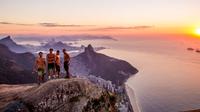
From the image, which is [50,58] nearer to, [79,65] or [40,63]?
[40,63]

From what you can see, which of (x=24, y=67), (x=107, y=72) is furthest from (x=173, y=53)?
(x=24, y=67)

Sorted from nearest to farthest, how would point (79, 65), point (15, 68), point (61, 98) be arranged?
point (61, 98) → point (15, 68) → point (79, 65)

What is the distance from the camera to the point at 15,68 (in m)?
58.9

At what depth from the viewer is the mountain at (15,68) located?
5056cm

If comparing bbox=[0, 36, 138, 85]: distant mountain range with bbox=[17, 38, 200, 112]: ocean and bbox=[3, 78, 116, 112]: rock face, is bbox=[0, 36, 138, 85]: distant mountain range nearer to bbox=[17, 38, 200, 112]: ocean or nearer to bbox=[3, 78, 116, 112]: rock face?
bbox=[17, 38, 200, 112]: ocean

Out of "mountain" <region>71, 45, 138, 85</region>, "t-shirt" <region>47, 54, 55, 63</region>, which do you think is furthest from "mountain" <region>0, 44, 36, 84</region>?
"t-shirt" <region>47, 54, 55, 63</region>

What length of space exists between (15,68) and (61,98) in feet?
176

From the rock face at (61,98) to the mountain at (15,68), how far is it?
40541 millimetres

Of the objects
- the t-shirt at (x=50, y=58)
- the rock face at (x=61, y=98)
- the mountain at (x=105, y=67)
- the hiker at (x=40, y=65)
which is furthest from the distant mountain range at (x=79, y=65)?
the rock face at (x=61, y=98)

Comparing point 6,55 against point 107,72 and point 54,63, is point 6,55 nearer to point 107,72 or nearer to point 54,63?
point 107,72

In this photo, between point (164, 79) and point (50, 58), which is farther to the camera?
point (164, 79)

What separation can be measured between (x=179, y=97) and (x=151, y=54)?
968 inches

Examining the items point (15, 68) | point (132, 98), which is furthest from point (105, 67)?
point (15, 68)

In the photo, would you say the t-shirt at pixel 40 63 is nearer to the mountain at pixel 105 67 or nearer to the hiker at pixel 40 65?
the hiker at pixel 40 65
